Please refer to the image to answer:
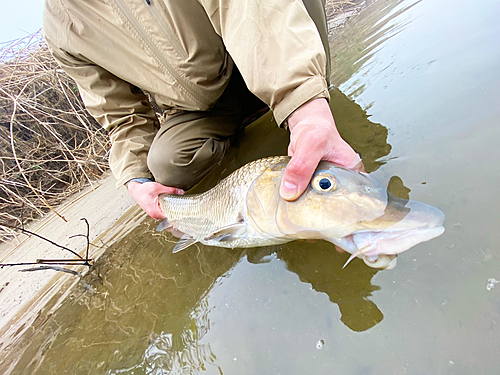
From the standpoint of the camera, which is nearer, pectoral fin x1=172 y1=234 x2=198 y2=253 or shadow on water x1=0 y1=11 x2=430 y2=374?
shadow on water x1=0 y1=11 x2=430 y2=374

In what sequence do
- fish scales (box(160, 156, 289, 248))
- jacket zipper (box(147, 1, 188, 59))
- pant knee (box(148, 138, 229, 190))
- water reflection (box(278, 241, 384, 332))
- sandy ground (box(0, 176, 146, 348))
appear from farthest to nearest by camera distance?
pant knee (box(148, 138, 229, 190))
sandy ground (box(0, 176, 146, 348))
jacket zipper (box(147, 1, 188, 59))
fish scales (box(160, 156, 289, 248))
water reflection (box(278, 241, 384, 332))

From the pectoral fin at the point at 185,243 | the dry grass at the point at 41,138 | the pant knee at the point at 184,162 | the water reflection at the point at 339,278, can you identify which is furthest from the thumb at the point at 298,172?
the dry grass at the point at 41,138

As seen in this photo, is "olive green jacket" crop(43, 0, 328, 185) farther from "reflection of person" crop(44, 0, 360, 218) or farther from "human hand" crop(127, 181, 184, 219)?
"human hand" crop(127, 181, 184, 219)

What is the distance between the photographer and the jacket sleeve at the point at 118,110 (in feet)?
8.06

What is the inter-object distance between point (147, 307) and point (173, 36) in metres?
1.75

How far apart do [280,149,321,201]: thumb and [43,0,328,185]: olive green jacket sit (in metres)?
0.32

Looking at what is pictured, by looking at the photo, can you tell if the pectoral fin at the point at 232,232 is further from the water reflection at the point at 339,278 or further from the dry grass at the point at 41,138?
the dry grass at the point at 41,138

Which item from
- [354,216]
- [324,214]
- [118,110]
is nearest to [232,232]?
[324,214]

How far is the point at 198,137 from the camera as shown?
254 cm

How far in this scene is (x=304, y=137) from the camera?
1271 mm

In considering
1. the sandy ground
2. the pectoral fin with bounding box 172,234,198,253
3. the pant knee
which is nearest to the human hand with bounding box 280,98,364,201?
the pectoral fin with bounding box 172,234,198,253

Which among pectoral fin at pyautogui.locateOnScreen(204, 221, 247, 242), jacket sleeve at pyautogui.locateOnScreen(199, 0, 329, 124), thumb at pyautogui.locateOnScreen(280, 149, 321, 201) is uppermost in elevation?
jacket sleeve at pyautogui.locateOnScreen(199, 0, 329, 124)

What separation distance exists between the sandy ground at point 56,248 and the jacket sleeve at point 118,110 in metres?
0.51

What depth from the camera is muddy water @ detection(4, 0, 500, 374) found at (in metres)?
1.07
